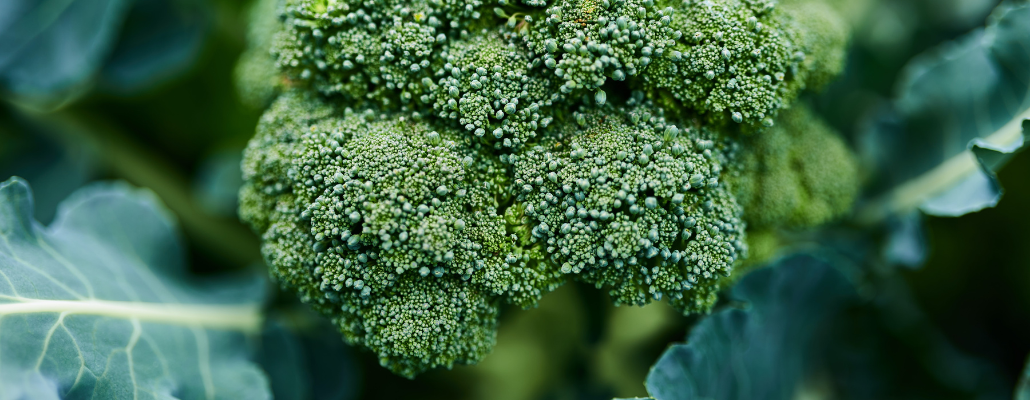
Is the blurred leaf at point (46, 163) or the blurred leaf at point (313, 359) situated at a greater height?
the blurred leaf at point (46, 163)

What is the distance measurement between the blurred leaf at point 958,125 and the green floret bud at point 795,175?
6.9 inches

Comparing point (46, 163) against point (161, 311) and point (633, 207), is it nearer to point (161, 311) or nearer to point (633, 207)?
point (161, 311)

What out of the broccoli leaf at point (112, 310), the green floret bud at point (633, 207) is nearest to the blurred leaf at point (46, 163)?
the broccoli leaf at point (112, 310)

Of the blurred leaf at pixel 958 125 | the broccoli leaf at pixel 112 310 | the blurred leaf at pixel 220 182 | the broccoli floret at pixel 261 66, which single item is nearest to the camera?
the broccoli leaf at pixel 112 310

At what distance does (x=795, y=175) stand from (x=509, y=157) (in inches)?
30.4

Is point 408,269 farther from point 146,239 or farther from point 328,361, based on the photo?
point 146,239

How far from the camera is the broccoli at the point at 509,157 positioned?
1.23 m

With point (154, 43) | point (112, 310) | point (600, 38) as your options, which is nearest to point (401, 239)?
point (600, 38)

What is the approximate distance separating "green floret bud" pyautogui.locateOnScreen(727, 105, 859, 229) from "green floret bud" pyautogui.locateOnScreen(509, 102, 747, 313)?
195 millimetres

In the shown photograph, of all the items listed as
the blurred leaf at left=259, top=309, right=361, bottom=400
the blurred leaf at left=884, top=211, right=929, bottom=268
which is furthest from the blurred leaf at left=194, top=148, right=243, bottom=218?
the blurred leaf at left=884, top=211, right=929, bottom=268

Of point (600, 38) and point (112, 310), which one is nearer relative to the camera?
point (600, 38)

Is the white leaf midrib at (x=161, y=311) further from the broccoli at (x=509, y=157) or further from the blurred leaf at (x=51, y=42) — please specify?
the blurred leaf at (x=51, y=42)

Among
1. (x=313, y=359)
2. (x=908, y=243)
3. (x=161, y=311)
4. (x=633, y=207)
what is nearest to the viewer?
(x=633, y=207)

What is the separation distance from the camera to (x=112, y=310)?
4.43 feet
